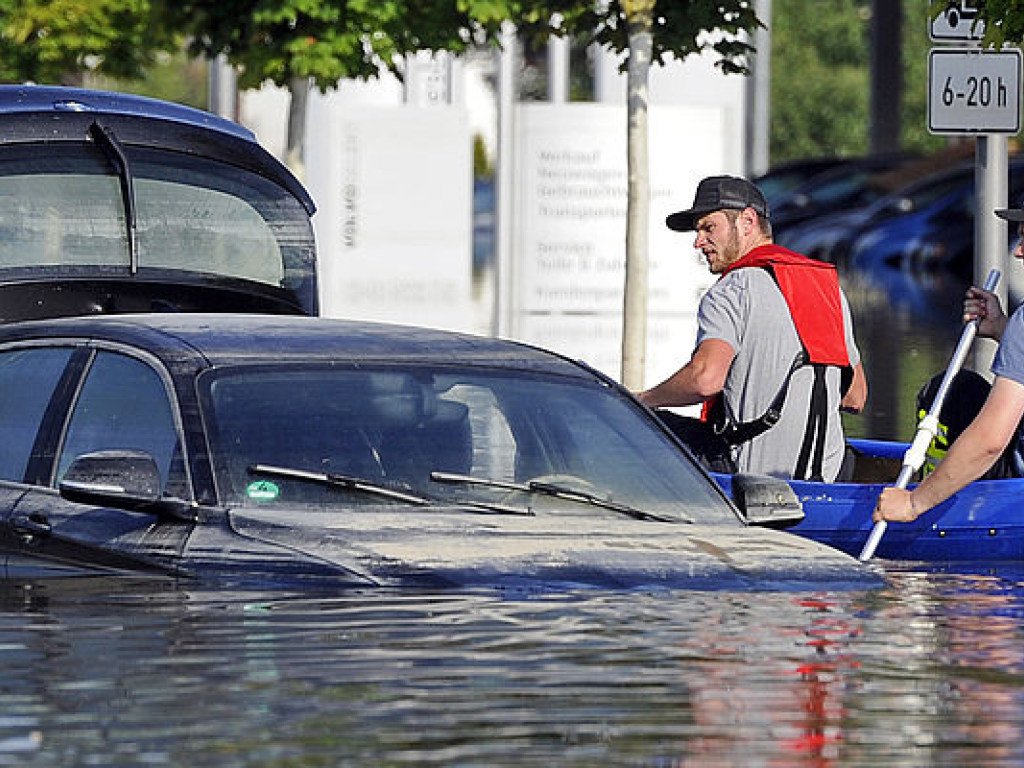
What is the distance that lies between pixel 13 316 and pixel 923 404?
3.16m

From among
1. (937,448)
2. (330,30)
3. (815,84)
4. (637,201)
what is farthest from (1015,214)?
(815,84)

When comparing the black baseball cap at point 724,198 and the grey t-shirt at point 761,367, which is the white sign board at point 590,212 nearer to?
the black baseball cap at point 724,198

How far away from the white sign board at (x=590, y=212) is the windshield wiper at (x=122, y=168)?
8.51m

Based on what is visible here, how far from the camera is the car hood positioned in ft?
24.1

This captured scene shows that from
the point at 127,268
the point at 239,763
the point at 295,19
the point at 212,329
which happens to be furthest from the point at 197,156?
the point at 295,19

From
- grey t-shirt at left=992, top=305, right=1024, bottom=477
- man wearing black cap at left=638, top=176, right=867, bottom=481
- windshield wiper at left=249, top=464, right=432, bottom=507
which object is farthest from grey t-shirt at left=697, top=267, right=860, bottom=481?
windshield wiper at left=249, top=464, right=432, bottom=507

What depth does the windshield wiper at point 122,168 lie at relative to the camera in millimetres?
11664

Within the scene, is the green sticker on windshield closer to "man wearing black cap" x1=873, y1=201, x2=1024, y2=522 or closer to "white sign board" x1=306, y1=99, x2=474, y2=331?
"man wearing black cap" x1=873, y1=201, x2=1024, y2=522

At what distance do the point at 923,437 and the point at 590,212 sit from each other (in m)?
10.1

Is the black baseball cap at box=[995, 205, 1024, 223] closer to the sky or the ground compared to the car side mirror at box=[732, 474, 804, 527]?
closer to the sky

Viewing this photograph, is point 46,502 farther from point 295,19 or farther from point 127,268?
point 295,19

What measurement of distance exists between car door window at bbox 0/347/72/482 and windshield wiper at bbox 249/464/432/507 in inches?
37.0

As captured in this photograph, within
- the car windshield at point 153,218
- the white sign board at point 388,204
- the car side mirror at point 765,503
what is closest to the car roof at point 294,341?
the car side mirror at point 765,503

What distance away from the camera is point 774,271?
10.7 meters
